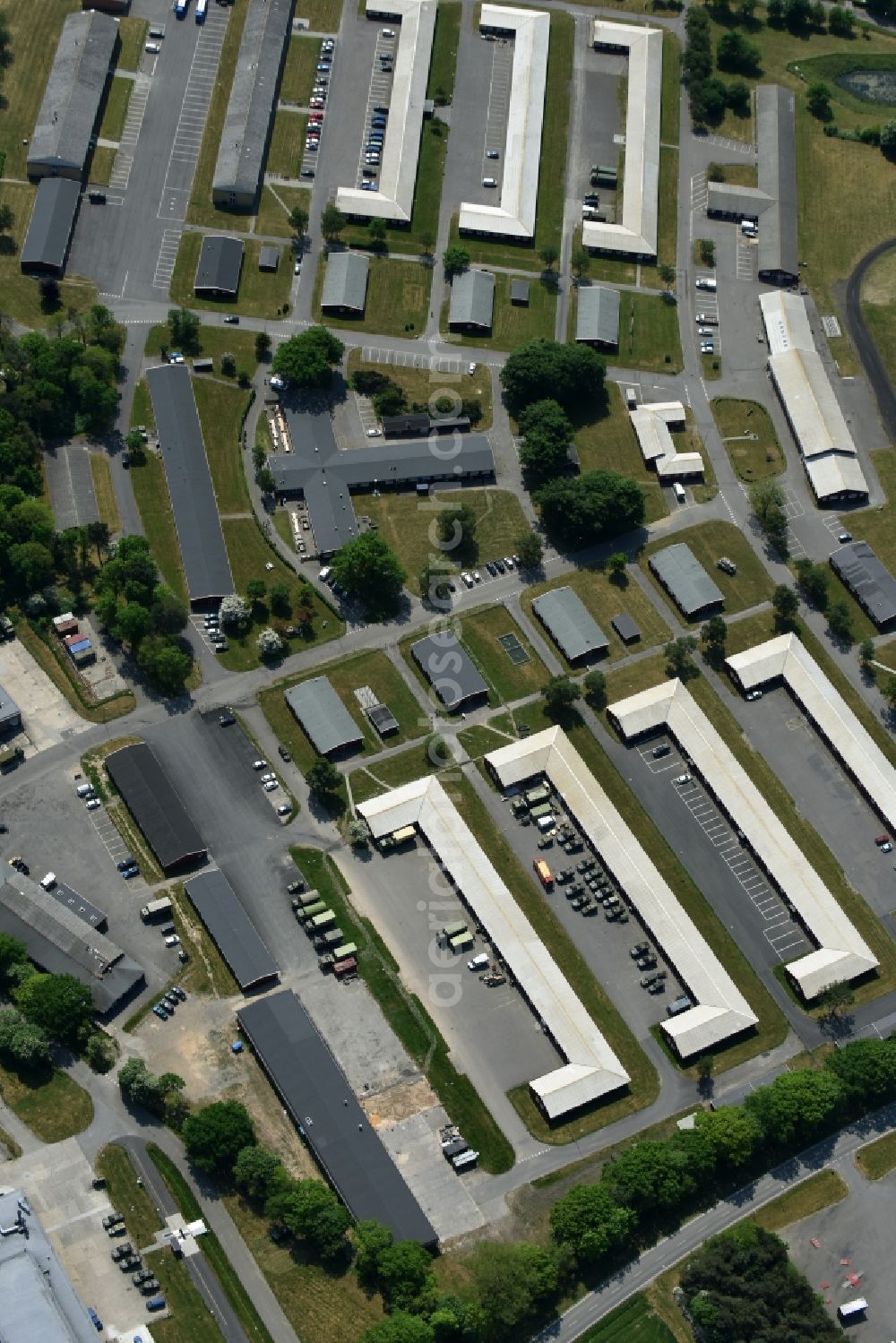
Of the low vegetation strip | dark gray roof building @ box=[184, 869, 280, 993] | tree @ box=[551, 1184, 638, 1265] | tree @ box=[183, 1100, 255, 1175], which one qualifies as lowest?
tree @ box=[551, 1184, 638, 1265]

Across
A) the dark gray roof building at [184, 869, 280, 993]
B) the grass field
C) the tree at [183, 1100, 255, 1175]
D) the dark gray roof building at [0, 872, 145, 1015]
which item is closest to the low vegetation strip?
the dark gray roof building at [184, 869, 280, 993]

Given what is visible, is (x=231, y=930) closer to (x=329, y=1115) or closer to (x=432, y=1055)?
(x=329, y=1115)

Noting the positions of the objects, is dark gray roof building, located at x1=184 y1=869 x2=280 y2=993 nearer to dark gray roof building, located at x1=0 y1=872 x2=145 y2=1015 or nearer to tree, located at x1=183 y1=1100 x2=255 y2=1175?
dark gray roof building, located at x1=0 y1=872 x2=145 y2=1015

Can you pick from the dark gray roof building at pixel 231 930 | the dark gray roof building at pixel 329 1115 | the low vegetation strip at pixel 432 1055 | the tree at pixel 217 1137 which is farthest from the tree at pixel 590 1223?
the dark gray roof building at pixel 231 930

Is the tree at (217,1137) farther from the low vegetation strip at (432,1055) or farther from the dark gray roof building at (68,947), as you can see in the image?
the low vegetation strip at (432,1055)

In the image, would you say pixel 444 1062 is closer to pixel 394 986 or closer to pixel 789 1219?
pixel 394 986

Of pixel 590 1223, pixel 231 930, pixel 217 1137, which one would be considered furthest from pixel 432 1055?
pixel 231 930
